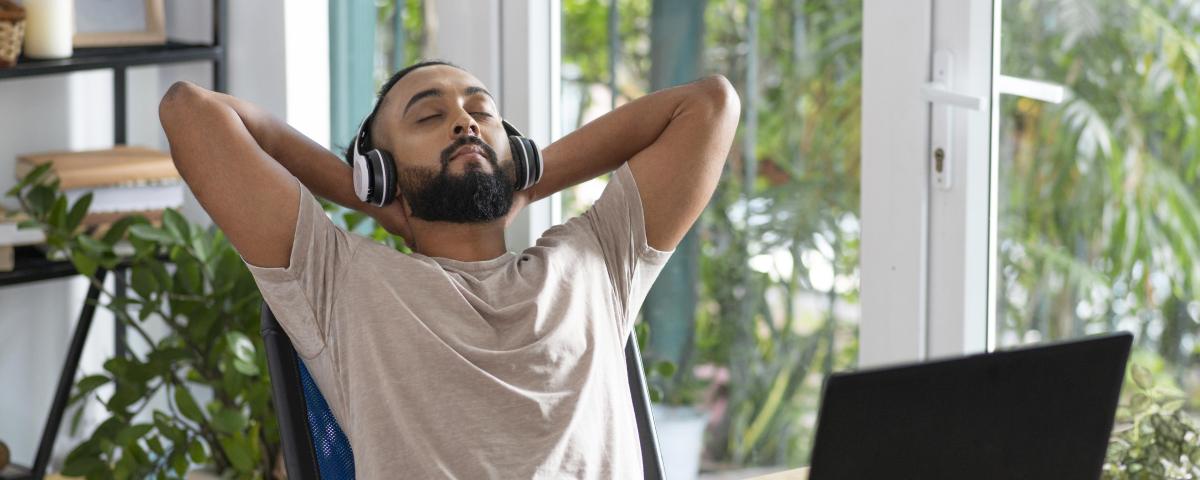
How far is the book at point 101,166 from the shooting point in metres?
2.33

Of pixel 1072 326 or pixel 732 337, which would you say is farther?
pixel 732 337

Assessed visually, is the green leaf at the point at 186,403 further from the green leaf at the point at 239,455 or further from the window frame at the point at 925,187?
the window frame at the point at 925,187

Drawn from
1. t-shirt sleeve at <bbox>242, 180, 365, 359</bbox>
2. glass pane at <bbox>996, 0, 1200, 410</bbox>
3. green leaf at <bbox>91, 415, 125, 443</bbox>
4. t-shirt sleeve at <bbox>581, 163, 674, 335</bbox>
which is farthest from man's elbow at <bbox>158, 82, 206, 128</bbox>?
glass pane at <bbox>996, 0, 1200, 410</bbox>

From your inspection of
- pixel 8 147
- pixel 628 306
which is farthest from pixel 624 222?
pixel 8 147

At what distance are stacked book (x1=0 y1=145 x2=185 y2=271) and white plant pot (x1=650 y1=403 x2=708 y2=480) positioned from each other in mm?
1231

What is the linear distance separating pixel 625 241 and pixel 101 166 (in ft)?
4.73

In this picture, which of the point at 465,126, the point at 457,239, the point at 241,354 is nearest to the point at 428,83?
the point at 465,126

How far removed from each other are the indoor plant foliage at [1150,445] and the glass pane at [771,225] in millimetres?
589

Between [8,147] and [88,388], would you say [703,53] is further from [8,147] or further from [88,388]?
[8,147]

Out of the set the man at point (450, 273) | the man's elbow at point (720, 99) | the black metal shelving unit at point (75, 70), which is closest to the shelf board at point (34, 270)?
the black metal shelving unit at point (75, 70)

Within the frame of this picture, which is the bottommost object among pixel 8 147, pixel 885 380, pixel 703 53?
pixel 885 380

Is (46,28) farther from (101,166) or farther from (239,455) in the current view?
(239,455)

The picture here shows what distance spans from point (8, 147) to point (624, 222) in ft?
5.90

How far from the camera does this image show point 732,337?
220cm
